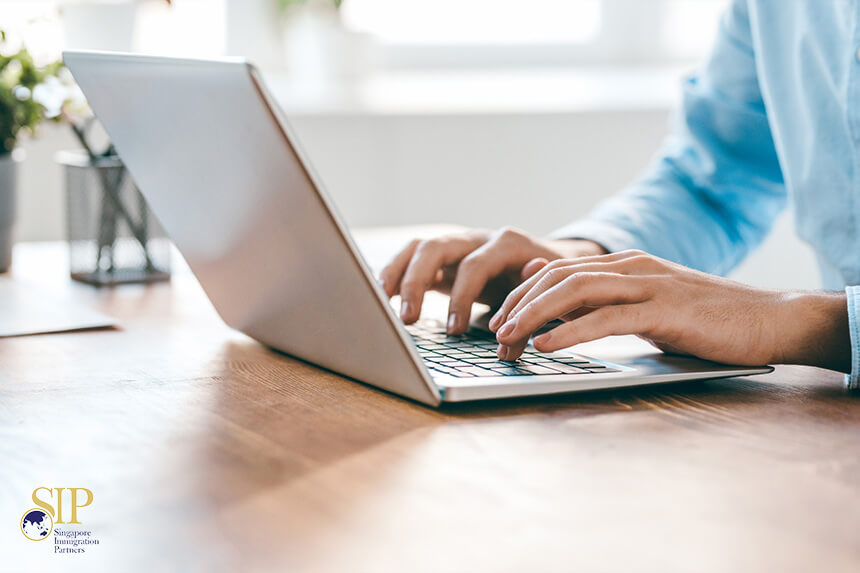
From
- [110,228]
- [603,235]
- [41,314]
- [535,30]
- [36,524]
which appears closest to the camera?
[36,524]

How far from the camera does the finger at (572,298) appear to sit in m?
0.71

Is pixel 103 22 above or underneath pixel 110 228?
above

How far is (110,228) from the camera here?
1.26 meters

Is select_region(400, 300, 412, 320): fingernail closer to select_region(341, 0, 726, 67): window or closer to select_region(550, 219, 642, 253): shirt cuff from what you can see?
select_region(550, 219, 642, 253): shirt cuff

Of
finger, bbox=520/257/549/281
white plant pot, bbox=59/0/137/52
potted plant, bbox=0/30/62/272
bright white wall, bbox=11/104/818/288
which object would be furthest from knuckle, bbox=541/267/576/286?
bright white wall, bbox=11/104/818/288

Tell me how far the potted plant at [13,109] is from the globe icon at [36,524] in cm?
88

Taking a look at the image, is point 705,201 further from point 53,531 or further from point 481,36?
point 481,36

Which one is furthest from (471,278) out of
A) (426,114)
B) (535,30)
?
(535,30)

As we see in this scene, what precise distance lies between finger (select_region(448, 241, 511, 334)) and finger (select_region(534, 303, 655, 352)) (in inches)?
6.8

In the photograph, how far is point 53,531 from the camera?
0.48 m

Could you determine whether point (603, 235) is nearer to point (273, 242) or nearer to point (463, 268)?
point (463, 268)

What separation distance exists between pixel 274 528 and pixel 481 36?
245 cm

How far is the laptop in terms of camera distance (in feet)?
2.02

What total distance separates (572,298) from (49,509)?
375 mm
